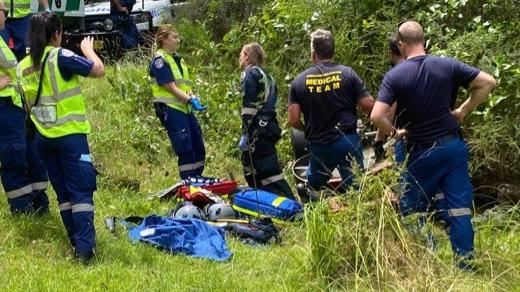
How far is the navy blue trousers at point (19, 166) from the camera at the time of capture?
602cm

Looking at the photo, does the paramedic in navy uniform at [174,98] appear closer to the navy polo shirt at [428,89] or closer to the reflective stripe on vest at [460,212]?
the navy polo shirt at [428,89]

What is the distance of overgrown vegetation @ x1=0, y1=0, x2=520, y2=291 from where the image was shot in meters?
4.81

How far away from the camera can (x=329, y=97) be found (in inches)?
247

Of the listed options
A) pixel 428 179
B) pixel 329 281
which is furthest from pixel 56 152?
pixel 428 179

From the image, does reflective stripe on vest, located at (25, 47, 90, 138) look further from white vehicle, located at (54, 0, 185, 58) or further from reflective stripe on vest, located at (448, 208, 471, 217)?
white vehicle, located at (54, 0, 185, 58)

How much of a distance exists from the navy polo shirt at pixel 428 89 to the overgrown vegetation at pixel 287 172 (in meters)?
0.51

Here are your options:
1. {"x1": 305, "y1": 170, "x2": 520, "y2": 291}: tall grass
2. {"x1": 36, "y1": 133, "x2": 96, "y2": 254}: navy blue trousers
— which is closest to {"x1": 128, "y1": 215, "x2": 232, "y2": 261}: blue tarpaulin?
{"x1": 36, "y1": 133, "x2": 96, "y2": 254}: navy blue trousers

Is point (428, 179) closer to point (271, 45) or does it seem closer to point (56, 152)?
point (56, 152)

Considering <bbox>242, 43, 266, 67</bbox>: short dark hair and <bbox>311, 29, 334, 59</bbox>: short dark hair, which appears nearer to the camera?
<bbox>311, 29, 334, 59</bbox>: short dark hair

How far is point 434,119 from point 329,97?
4.26 feet

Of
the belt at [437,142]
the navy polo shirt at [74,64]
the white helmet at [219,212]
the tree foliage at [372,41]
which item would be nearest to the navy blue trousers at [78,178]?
the navy polo shirt at [74,64]

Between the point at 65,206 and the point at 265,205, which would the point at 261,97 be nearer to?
the point at 265,205

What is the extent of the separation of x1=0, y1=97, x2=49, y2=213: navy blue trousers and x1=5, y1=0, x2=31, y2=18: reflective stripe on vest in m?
1.78

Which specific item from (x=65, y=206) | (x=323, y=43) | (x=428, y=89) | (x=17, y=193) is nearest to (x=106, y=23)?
(x=17, y=193)
